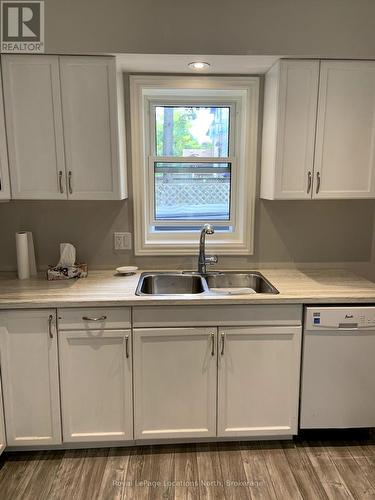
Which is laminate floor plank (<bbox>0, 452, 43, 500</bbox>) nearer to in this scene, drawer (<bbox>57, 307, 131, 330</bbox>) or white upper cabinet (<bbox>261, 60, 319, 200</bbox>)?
drawer (<bbox>57, 307, 131, 330</bbox>)

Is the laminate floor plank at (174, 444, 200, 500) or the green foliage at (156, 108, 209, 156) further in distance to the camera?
the green foliage at (156, 108, 209, 156)

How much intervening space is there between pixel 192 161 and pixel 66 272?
1.13 meters

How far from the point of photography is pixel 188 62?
7.11 feet

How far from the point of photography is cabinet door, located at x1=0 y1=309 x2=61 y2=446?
6.43ft

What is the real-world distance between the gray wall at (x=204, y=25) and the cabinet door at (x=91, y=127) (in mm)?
109

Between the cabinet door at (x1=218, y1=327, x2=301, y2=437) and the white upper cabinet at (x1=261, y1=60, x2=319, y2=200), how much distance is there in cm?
85

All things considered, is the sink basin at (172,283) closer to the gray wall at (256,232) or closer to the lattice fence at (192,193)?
the gray wall at (256,232)

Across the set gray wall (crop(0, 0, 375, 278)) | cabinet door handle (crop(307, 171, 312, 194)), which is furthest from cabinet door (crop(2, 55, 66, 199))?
cabinet door handle (crop(307, 171, 312, 194))

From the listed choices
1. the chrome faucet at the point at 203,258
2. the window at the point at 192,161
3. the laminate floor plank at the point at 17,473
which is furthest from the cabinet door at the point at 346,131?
the laminate floor plank at the point at 17,473

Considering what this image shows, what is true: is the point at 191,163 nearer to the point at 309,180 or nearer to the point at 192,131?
the point at 192,131

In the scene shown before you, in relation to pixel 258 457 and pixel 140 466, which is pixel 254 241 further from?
pixel 140 466

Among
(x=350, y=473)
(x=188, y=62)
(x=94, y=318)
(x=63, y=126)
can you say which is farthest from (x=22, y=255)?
(x=350, y=473)

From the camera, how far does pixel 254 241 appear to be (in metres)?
2.60

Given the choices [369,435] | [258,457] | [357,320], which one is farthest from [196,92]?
[369,435]
